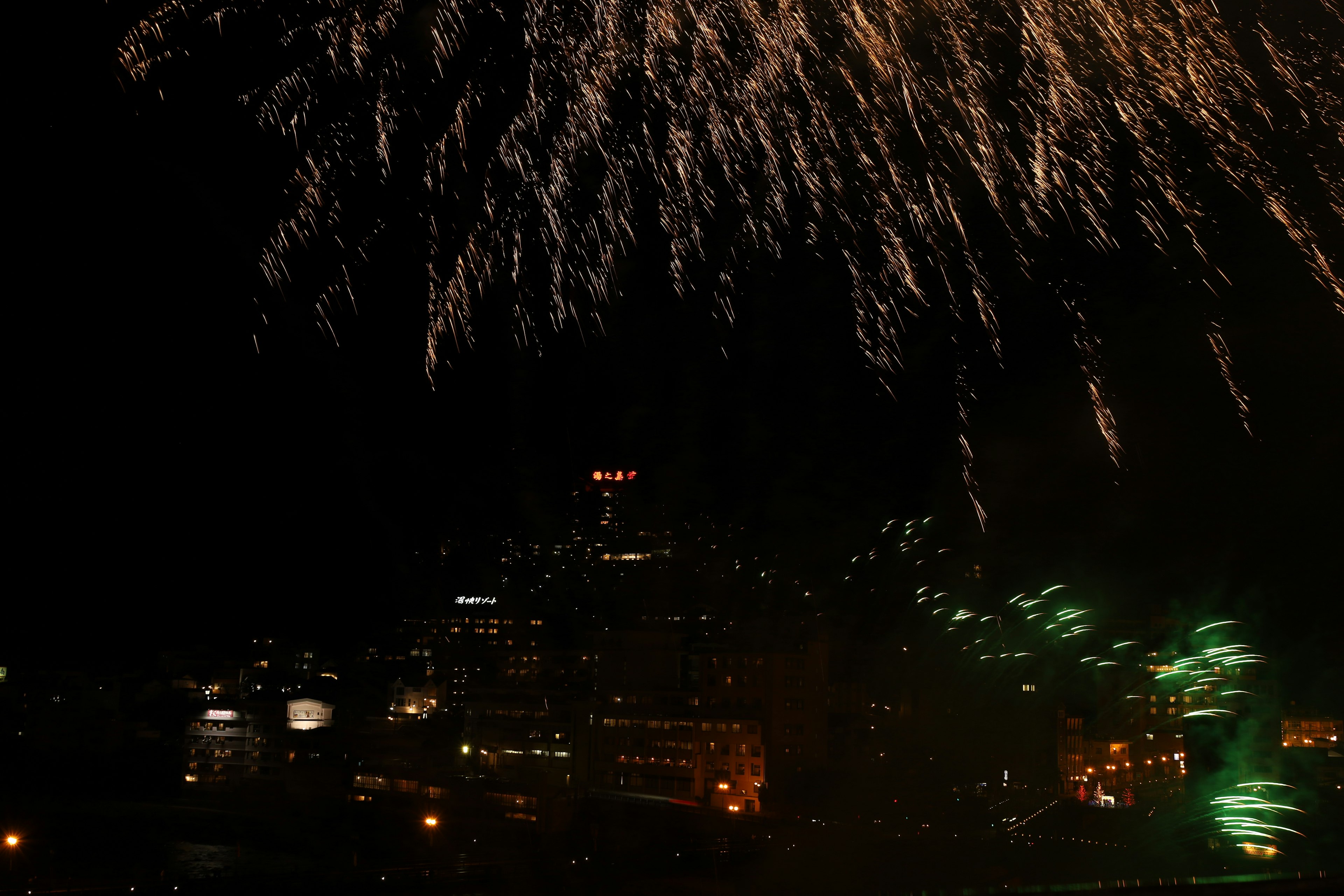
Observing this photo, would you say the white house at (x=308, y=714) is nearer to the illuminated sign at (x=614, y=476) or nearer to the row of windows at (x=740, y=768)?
the illuminated sign at (x=614, y=476)

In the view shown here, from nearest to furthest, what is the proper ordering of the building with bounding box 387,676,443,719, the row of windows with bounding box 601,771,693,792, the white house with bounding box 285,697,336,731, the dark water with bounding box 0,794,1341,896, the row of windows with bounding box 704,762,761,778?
the dark water with bounding box 0,794,1341,896 < the row of windows with bounding box 704,762,761,778 < the row of windows with bounding box 601,771,693,792 < the white house with bounding box 285,697,336,731 < the building with bounding box 387,676,443,719

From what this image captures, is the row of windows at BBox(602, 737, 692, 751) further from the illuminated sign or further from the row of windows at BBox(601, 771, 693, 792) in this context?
the illuminated sign

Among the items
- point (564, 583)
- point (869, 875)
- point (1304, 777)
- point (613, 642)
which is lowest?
point (869, 875)

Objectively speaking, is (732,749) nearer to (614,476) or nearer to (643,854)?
(643,854)

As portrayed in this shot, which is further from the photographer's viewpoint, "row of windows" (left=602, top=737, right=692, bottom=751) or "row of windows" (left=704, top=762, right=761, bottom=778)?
"row of windows" (left=602, top=737, right=692, bottom=751)

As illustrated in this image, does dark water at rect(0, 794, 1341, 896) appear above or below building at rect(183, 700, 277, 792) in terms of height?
below

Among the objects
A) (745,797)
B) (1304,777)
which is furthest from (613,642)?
(1304,777)

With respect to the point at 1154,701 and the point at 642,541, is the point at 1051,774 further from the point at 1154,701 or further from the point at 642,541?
the point at 642,541

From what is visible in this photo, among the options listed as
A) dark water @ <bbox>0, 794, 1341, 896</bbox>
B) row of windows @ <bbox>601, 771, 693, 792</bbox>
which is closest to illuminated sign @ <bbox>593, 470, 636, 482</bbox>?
row of windows @ <bbox>601, 771, 693, 792</bbox>
